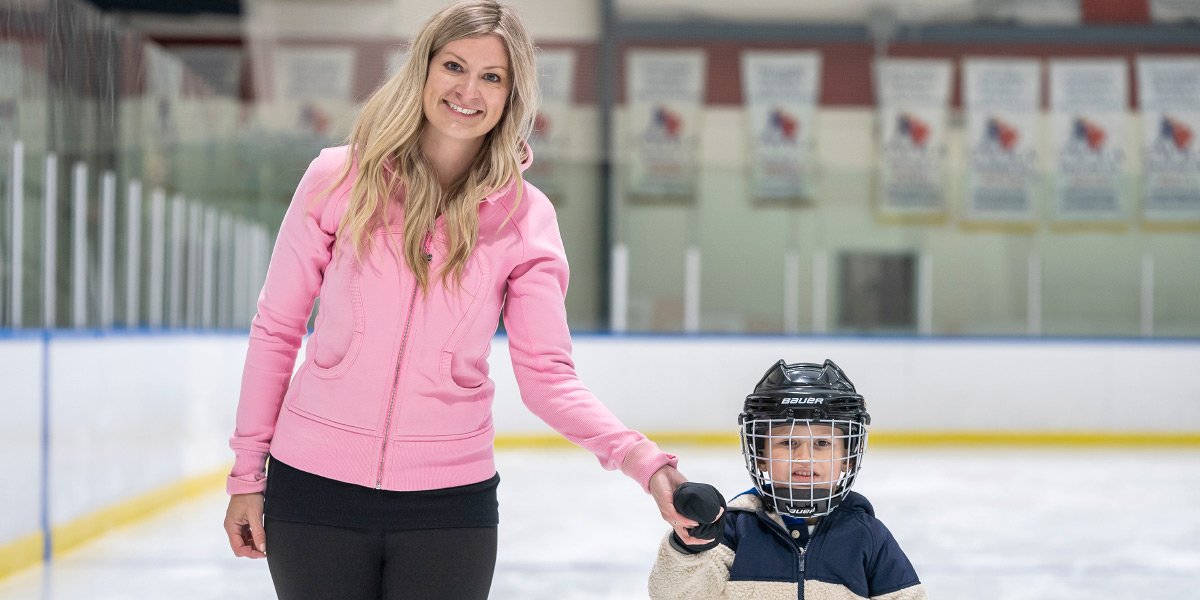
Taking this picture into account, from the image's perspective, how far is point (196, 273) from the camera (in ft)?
21.3

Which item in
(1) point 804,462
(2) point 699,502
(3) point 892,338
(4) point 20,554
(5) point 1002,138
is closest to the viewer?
(2) point 699,502

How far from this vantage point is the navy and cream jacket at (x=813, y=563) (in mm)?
1470

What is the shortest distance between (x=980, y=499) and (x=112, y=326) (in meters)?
3.81

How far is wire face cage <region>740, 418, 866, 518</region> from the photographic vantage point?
1443 mm

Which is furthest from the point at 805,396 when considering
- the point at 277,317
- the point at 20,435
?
the point at 20,435

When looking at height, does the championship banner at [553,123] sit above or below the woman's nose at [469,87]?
above

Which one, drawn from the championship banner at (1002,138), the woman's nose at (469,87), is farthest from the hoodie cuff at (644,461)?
the championship banner at (1002,138)

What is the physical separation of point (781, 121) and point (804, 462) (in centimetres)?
867

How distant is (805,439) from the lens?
144 cm

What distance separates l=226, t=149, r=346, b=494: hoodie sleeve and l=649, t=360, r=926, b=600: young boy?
1.53 ft

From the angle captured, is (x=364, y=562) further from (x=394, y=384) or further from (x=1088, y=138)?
(x=1088, y=138)

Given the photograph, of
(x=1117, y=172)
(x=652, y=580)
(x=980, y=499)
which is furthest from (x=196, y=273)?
(x=1117, y=172)

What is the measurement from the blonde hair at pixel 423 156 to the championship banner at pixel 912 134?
8223mm

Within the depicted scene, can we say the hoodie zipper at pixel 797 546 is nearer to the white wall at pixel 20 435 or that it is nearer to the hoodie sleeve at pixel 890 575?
the hoodie sleeve at pixel 890 575
